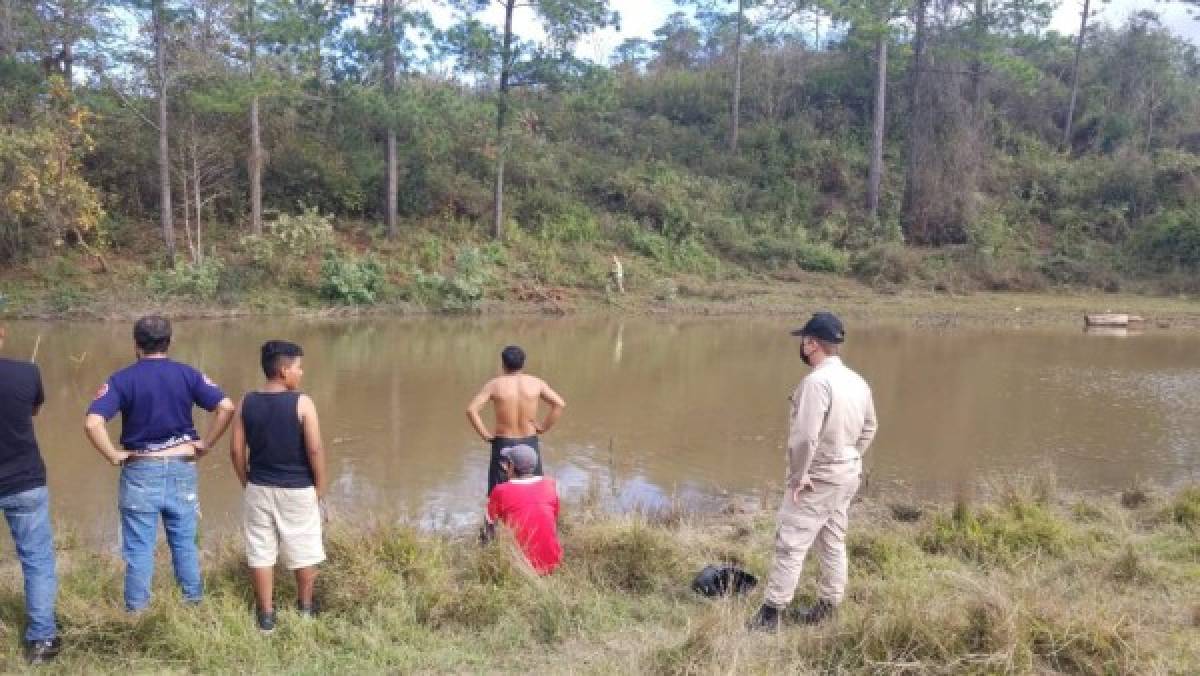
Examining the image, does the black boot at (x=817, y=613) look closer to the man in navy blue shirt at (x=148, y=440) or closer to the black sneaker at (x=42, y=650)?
the man in navy blue shirt at (x=148, y=440)

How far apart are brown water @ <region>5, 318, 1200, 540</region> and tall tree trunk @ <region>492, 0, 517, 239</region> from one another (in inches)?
244

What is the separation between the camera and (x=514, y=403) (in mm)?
6254

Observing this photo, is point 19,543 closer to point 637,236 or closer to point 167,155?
point 167,155

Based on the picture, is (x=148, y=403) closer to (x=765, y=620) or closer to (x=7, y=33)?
(x=765, y=620)

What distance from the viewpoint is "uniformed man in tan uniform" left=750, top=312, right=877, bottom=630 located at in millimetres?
4594

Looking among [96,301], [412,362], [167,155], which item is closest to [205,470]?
[412,362]

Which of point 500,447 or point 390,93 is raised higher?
point 390,93

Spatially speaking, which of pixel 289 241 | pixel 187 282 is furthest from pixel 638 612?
pixel 289 241

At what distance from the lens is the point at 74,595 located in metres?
4.48

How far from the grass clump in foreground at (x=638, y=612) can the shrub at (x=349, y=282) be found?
15.9 metres

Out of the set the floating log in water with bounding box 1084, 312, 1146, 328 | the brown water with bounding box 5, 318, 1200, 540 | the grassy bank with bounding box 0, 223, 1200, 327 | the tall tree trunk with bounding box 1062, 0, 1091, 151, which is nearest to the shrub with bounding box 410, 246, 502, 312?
the grassy bank with bounding box 0, 223, 1200, 327

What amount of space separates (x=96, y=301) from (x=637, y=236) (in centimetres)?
1462

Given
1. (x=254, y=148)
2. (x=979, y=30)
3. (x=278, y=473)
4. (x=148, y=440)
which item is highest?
(x=979, y=30)

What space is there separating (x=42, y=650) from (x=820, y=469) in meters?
3.80
